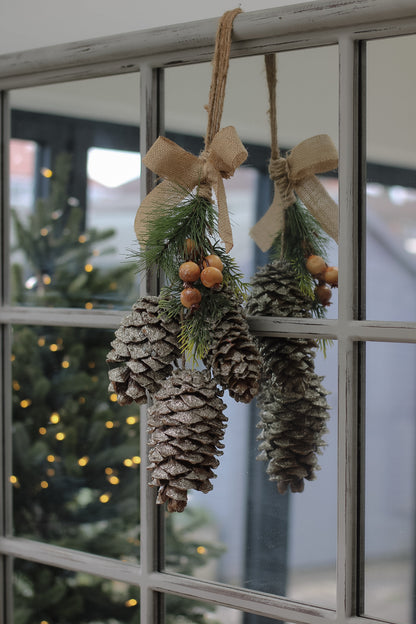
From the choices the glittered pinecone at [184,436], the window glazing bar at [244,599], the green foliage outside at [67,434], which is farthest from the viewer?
the green foliage outside at [67,434]

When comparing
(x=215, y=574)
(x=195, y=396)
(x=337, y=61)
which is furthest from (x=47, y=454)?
(x=337, y=61)

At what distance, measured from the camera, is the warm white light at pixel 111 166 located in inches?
42.4

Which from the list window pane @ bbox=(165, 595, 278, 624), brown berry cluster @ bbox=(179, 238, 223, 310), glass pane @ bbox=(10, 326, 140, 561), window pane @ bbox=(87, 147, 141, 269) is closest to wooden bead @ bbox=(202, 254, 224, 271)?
brown berry cluster @ bbox=(179, 238, 223, 310)

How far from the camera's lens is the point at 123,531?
1140 mm

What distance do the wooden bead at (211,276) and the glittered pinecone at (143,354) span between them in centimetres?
9

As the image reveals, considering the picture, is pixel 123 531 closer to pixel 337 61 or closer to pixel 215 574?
pixel 215 574

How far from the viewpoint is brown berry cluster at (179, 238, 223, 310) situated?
30.3 inches

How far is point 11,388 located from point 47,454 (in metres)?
0.13

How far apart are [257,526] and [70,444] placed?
1.22 ft

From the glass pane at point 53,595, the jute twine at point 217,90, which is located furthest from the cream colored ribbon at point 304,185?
the glass pane at point 53,595

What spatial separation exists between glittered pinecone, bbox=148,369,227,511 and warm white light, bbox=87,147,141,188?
43 centimetres

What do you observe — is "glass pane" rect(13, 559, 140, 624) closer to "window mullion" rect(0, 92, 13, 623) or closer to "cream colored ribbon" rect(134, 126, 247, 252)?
"window mullion" rect(0, 92, 13, 623)

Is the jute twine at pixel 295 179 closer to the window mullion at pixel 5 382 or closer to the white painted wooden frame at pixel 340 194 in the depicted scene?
the white painted wooden frame at pixel 340 194

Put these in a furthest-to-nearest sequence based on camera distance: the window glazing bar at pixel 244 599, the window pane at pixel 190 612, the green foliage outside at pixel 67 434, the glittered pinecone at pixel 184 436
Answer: the green foliage outside at pixel 67 434, the window pane at pixel 190 612, the window glazing bar at pixel 244 599, the glittered pinecone at pixel 184 436
